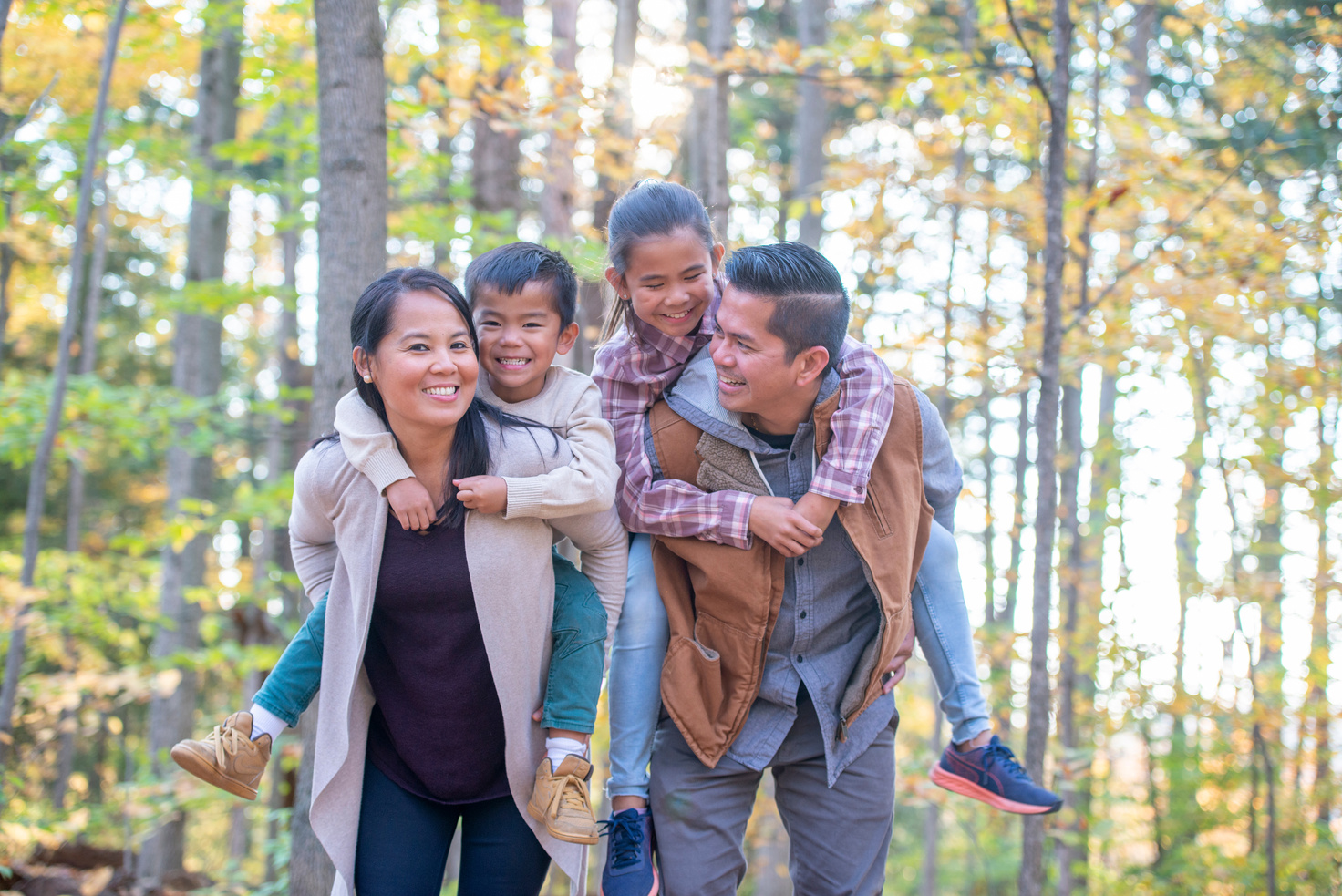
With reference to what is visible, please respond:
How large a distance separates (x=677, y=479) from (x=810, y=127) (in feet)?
24.6

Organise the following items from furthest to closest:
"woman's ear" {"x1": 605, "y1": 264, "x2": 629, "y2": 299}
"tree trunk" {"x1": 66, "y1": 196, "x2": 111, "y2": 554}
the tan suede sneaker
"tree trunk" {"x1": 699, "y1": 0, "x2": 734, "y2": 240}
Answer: "tree trunk" {"x1": 66, "y1": 196, "x2": 111, "y2": 554}
"tree trunk" {"x1": 699, "y1": 0, "x2": 734, "y2": 240}
"woman's ear" {"x1": 605, "y1": 264, "x2": 629, "y2": 299}
the tan suede sneaker

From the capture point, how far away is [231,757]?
6.07 ft

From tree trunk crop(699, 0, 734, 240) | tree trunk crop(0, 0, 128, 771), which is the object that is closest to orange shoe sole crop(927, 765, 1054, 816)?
tree trunk crop(699, 0, 734, 240)

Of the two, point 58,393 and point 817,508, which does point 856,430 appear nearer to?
point 817,508

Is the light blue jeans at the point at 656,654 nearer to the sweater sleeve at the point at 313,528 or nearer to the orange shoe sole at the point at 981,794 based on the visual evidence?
the orange shoe sole at the point at 981,794

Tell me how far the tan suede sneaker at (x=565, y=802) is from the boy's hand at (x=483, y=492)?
562 millimetres

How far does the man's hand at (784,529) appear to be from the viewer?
1.99 m

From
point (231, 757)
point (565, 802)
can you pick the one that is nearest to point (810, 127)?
point (565, 802)

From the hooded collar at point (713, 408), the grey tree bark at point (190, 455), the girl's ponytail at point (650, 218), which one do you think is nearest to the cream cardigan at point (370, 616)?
the hooded collar at point (713, 408)

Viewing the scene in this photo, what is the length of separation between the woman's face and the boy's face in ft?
0.64

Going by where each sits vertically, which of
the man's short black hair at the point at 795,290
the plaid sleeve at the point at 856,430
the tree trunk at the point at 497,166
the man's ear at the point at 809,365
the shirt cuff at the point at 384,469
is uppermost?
the tree trunk at the point at 497,166

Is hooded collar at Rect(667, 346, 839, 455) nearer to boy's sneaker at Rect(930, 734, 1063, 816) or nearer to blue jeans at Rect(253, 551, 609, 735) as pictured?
blue jeans at Rect(253, 551, 609, 735)

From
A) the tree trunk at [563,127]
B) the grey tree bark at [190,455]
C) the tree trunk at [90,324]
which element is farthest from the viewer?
the tree trunk at [90,324]

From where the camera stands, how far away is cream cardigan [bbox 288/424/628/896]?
186 centimetres
